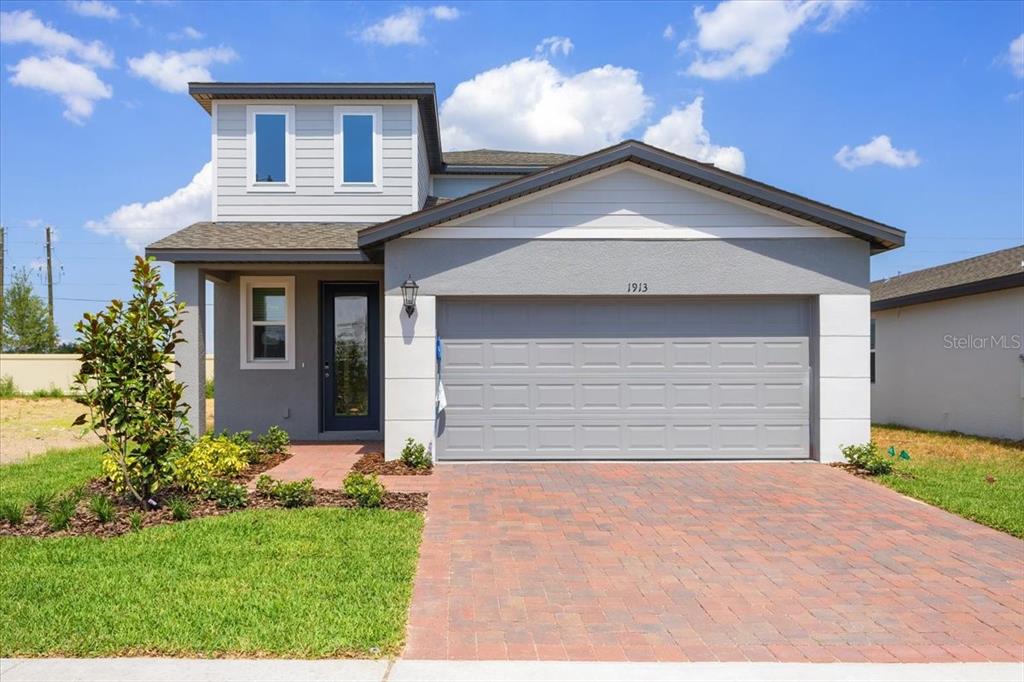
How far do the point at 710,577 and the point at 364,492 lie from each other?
A: 3.81 m

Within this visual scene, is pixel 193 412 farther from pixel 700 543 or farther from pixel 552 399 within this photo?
pixel 700 543

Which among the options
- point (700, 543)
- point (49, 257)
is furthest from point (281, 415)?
point (49, 257)

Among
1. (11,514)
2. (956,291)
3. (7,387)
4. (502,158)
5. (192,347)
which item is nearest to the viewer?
(11,514)

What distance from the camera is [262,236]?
11969 mm

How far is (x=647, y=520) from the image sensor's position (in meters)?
7.41

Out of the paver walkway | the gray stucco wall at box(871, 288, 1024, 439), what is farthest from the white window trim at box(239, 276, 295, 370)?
the gray stucco wall at box(871, 288, 1024, 439)

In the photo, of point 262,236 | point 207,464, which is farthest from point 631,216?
point 207,464

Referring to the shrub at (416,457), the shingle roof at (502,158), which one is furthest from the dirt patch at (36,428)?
the shingle roof at (502,158)

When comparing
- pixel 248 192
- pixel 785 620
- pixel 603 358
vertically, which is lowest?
pixel 785 620

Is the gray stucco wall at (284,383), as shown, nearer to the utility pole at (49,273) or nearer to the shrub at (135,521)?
the shrub at (135,521)

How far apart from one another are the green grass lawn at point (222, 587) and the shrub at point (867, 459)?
259 inches

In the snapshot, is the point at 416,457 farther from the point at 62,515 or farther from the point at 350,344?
the point at 62,515

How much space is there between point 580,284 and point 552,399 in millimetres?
1820

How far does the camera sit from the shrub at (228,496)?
7766mm
